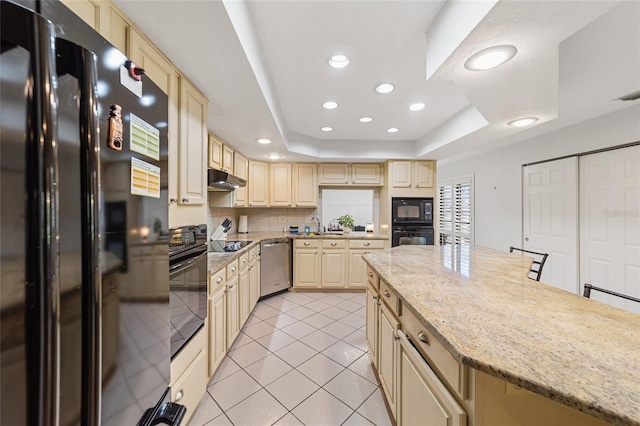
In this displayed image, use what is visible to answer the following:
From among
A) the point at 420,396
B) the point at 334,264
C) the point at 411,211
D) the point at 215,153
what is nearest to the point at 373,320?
the point at 420,396

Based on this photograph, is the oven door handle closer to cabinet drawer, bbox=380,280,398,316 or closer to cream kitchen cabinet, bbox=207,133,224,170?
cabinet drawer, bbox=380,280,398,316

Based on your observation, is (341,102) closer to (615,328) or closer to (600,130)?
(615,328)


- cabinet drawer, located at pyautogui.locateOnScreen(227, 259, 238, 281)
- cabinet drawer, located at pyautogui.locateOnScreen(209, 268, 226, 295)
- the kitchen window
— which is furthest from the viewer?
the kitchen window

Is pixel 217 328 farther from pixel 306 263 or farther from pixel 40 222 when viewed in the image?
pixel 306 263

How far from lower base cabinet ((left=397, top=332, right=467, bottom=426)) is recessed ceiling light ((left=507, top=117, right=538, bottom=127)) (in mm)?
2304

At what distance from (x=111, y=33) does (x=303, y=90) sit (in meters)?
1.56

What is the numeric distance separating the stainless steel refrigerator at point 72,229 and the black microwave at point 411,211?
12.1 ft

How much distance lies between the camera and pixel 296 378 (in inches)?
76.0

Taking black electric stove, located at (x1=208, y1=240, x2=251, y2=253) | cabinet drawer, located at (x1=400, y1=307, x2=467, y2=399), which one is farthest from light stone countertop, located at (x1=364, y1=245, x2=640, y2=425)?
black electric stove, located at (x1=208, y1=240, x2=251, y2=253)

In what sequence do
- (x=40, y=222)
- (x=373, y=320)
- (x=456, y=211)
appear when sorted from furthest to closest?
1. (x=456, y=211)
2. (x=373, y=320)
3. (x=40, y=222)

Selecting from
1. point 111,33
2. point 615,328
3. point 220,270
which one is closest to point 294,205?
point 220,270

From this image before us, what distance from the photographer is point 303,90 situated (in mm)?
2350

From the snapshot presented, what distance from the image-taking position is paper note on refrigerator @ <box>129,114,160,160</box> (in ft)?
2.43

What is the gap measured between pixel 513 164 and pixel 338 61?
359 cm
